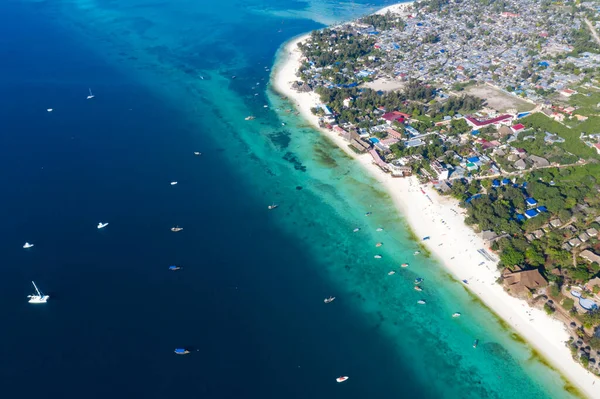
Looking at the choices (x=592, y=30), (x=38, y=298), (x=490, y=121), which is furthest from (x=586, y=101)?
(x=38, y=298)

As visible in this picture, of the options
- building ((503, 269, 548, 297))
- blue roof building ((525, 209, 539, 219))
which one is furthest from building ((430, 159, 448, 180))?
building ((503, 269, 548, 297))

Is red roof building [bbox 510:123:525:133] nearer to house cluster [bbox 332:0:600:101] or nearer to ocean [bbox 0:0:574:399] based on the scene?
house cluster [bbox 332:0:600:101]

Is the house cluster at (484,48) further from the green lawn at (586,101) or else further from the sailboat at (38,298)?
the sailboat at (38,298)

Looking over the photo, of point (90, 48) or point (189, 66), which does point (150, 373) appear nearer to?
point (189, 66)

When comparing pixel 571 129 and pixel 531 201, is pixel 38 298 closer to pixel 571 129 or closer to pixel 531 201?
pixel 531 201

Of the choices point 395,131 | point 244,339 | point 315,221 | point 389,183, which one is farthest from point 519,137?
point 244,339
